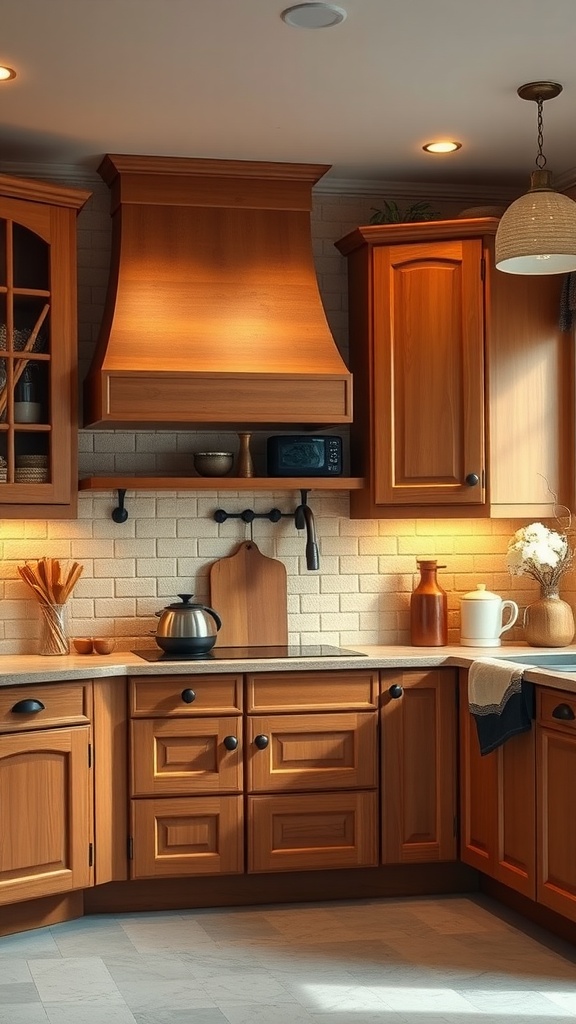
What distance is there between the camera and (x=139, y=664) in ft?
14.0

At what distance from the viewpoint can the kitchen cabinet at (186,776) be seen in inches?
169

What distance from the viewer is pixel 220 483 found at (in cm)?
464

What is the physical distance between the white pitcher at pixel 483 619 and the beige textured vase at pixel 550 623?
0.25 feet

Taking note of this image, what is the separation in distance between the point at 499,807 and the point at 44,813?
57.4 inches

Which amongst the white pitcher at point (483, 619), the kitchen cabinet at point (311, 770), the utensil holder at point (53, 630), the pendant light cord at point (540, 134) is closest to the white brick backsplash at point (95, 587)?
the utensil holder at point (53, 630)

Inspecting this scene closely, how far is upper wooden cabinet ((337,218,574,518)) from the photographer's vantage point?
4.79m

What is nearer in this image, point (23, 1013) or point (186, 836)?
point (23, 1013)

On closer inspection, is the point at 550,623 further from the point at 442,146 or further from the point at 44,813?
the point at 44,813

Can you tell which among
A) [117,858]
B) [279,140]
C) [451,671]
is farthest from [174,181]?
[117,858]

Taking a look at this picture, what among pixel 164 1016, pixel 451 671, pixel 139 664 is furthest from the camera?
pixel 451 671

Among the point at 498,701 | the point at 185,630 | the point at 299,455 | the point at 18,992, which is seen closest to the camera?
the point at 18,992

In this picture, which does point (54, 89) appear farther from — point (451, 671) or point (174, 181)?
point (451, 671)

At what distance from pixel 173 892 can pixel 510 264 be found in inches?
92.1

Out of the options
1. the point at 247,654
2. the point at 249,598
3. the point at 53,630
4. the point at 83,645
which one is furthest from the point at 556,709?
the point at 53,630
